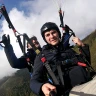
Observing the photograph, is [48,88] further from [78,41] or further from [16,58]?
[16,58]

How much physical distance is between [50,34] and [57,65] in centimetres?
108

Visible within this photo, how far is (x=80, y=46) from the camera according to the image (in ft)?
18.0

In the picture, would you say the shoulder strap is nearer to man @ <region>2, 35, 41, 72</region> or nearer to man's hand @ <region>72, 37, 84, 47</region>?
man's hand @ <region>72, 37, 84, 47</region>

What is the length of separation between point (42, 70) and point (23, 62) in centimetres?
488

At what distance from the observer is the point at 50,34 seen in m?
5.73

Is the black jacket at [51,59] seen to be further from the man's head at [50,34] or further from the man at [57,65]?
the man's head at [50,34]

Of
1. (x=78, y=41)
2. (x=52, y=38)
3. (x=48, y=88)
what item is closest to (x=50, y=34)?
(x=52, y=38)

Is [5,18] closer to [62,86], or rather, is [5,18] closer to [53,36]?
[53,36]

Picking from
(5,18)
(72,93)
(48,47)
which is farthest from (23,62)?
(72,93)

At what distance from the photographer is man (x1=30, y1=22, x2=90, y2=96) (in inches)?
188

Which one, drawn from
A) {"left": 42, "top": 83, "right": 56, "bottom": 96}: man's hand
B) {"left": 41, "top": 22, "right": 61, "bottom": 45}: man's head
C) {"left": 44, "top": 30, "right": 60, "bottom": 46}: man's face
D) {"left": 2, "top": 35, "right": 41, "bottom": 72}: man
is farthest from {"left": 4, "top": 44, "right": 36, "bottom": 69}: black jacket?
{"left": 42, "top": 83, "right": 56, "bottom": 96}: man's hand

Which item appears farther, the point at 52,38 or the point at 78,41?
the point at 52,38

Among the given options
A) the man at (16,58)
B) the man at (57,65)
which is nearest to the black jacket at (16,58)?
the man at (16,58)

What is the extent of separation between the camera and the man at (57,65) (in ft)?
15.7
